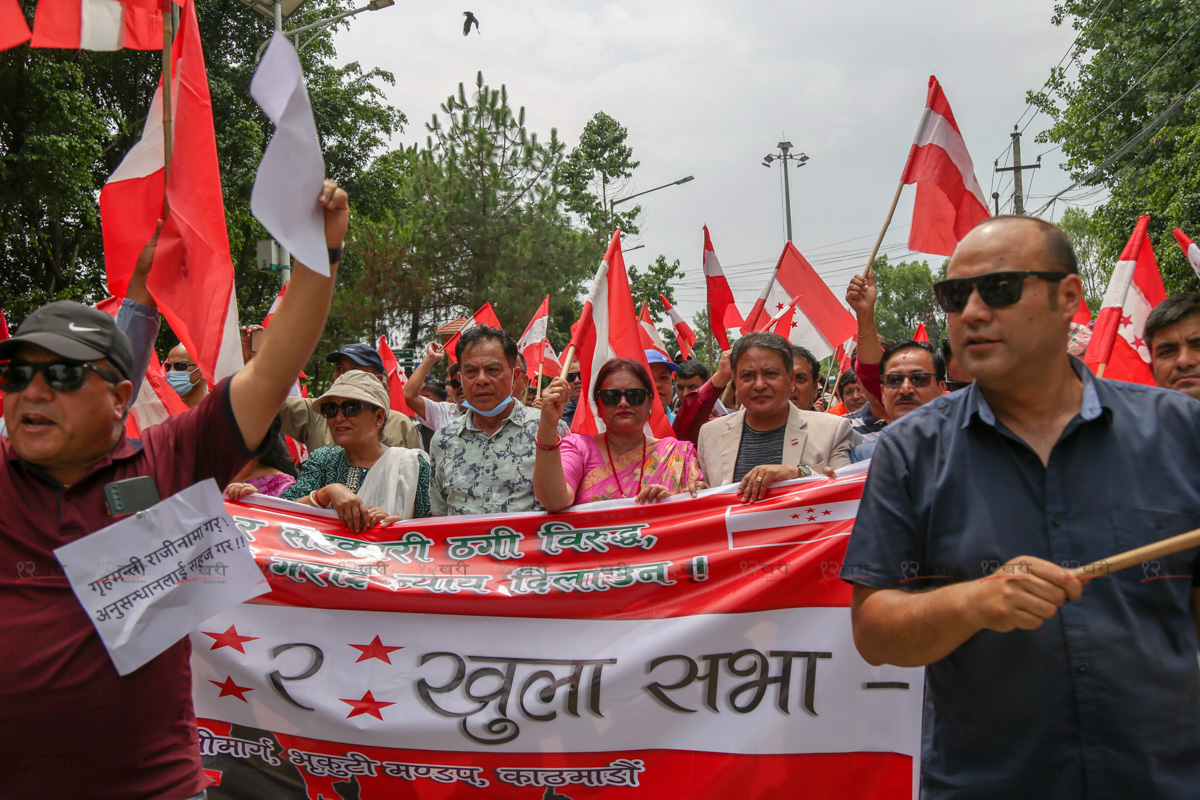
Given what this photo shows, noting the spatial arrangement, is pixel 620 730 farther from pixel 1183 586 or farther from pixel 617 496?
pixel 1183 586

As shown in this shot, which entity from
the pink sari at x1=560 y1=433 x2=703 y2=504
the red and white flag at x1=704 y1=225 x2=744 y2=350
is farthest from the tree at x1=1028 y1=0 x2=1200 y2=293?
the pink sari at x1=560 y1=433 x2=703 y2=504

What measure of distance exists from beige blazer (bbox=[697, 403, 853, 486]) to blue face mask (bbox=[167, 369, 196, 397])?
3.32m

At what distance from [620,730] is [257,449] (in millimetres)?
1723

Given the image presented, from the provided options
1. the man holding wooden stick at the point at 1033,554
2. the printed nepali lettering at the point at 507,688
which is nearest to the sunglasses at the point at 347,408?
the printed nepali lettering at the point at 507,688

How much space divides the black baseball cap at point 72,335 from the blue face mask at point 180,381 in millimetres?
3574

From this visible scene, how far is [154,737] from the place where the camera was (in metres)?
1.91

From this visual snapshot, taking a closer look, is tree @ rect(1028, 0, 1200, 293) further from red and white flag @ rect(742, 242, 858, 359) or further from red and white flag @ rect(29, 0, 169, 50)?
red and white flag @ rect(29, 0, 169, 50)

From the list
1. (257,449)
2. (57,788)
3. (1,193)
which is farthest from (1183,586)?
(1,193)

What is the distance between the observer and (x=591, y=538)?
3.39 meters

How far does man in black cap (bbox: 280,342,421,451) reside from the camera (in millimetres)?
5105

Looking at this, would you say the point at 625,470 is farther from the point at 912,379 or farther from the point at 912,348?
the point at 912,348

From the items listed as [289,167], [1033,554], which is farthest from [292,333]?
[1033,554]

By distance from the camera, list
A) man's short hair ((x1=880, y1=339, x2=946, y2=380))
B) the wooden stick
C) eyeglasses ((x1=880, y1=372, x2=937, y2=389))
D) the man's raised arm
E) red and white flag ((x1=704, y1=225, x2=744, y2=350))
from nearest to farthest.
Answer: the wooden stick
the man's raised arm
eyeglasses ((x1=880, y1=372, x2=937, y2=389))
man's short hair ((x1=880, y1=339, x2=946, y2=380))
red and white flag ((x1=704, y1=225, x2=744, y2=350))

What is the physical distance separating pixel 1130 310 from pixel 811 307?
2.14m
